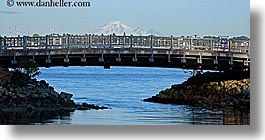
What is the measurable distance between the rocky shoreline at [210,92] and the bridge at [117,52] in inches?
3.4

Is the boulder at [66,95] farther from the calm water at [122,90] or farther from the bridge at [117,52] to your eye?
the bridge at [117,52]

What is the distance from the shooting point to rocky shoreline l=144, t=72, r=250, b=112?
19.9ft

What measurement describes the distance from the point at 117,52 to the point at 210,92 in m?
0.80

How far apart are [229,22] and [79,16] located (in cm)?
115

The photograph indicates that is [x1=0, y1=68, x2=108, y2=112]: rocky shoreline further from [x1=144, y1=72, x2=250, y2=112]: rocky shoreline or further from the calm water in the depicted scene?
[x1=144, y1=72, x2=250, y2=112]: rocky shoreline

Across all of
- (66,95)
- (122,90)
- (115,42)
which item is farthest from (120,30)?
(66,95)

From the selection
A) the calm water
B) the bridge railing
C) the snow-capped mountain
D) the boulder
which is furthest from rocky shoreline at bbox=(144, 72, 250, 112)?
the boulder

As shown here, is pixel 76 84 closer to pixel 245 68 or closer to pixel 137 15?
pixel 137 15

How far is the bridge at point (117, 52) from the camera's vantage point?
6137mm

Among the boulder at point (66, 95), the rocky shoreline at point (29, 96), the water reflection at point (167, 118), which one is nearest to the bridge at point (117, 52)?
the rocky shoreline at point (29, 96)

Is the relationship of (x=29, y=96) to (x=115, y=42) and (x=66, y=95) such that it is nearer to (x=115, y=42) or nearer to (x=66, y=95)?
(x=66, y=95)

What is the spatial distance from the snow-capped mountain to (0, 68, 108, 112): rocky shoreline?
1.86 feet

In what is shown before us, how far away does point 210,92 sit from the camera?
6.14 meters

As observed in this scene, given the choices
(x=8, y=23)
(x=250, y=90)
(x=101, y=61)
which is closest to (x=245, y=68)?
(x=250, y=90)
